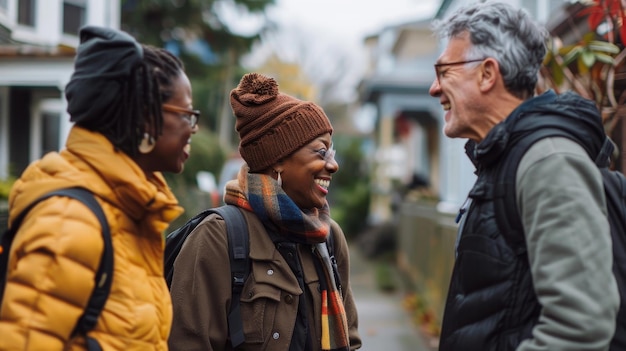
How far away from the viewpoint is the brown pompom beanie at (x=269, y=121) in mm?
3469

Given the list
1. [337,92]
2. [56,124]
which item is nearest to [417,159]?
[56,124]

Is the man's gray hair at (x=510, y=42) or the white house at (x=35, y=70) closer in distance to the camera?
the man's gray hair at (x=510, y=42)

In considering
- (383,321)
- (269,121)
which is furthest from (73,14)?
(269,121)

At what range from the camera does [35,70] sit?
532 inches

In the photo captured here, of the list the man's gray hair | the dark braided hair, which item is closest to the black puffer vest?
the man's gray hair

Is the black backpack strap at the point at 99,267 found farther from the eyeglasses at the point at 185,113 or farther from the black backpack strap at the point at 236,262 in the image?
the black backpack strap at the point at 236,262

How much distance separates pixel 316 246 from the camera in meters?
3.48

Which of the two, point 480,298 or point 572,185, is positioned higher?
point 572,185

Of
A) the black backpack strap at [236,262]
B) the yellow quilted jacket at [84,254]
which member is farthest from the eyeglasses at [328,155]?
the yellow quilted jacket at [84,254]

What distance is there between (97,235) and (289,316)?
1218 mm

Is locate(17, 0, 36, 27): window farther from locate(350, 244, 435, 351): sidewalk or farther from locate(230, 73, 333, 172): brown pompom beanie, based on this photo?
locate(230, 73, 333, 172): brown pompom beanie

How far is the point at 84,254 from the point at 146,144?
16.3 inches

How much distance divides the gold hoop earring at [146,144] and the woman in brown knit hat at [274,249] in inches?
33.9

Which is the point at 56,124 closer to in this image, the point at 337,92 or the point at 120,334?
the point at 120,334
